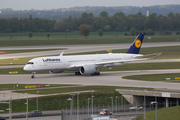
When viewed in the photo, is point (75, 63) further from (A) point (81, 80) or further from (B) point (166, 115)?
(B) point (166, 115)

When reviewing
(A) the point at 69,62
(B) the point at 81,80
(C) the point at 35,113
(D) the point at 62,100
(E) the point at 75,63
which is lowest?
(C) the point at 35,113

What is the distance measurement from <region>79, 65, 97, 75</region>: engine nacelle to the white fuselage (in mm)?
1259

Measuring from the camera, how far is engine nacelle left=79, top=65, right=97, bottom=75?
313ft

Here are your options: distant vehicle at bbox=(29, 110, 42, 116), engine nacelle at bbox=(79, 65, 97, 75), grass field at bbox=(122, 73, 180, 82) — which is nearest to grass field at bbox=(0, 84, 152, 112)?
distant vehicle at bbox=(29, 110, 42, 116)

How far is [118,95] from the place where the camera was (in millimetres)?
71250

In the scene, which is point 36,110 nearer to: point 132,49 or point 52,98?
point 52,98

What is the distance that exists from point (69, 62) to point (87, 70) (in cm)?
525

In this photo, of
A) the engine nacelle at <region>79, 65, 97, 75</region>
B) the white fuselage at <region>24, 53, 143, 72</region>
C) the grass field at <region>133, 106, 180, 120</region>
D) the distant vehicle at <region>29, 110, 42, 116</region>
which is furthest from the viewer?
the engine nacelle at <region>79, 65, 97, 75</region>

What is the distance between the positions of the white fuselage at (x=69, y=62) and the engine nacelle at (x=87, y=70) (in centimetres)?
126

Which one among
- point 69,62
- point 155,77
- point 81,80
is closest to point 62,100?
point 81,80

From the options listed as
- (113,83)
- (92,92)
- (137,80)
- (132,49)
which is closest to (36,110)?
(92,92)

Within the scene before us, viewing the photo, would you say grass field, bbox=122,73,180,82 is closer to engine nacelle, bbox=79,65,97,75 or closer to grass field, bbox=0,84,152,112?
engine nacelle, bbox=79,65,97,75

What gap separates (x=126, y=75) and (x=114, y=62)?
16.1 ft

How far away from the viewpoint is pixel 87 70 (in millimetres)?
95625
